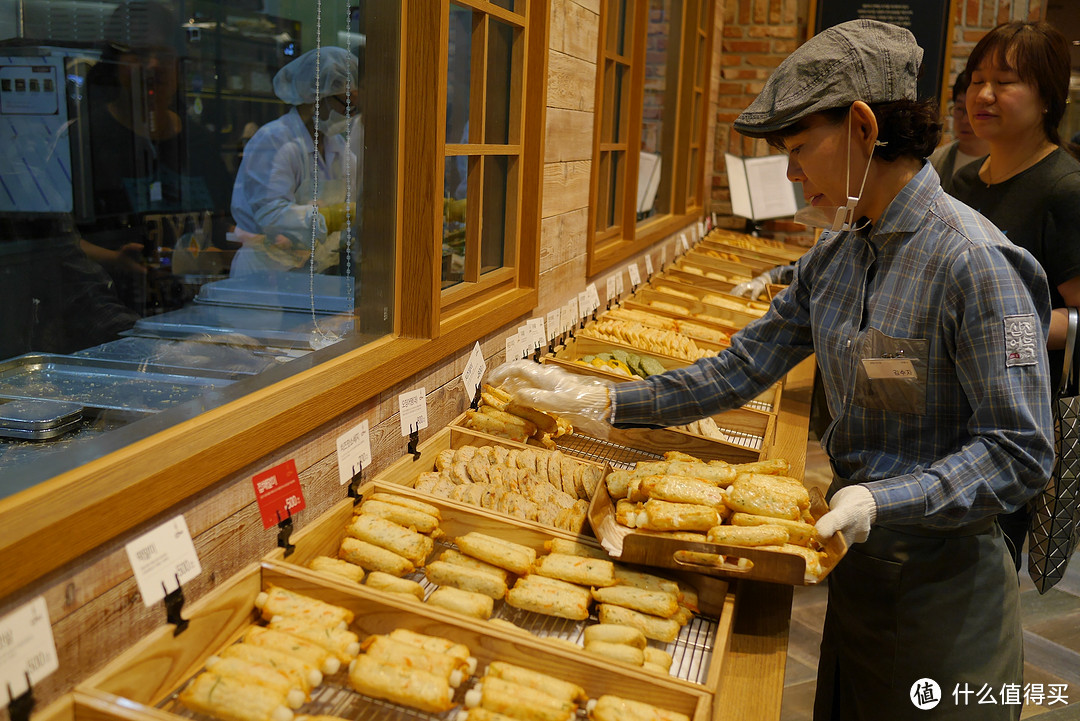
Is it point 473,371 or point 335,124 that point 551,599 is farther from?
point 335,124

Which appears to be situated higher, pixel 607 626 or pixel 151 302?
pixel 151 302

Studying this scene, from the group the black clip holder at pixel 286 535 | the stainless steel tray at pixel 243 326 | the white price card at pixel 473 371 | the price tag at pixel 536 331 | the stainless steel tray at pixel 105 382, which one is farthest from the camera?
the price tag at pixel 536 331

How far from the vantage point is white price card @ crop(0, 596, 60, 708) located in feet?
3.60

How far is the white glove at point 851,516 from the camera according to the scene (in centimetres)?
162

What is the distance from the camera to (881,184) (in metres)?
1.80

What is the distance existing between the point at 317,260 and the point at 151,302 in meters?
1.03

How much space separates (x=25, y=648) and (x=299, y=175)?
2088 mm

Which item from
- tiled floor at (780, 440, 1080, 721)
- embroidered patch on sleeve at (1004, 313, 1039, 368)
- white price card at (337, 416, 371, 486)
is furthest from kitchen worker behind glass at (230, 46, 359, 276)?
tiled floor at (780, 440, 1080, 721)

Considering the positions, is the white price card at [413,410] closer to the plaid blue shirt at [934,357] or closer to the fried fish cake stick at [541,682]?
the fried fish cake stick at [541,682]

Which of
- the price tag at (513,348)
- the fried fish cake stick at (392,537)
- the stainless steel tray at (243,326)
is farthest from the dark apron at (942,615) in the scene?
the stainless steel tray at (243,326)

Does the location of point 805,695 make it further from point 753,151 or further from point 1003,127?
point 753,151

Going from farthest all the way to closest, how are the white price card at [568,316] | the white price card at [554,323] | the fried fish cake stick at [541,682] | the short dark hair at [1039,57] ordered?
the white price card at [568,316], the white price card at [554,323], the short dark hair at [1039,57], the fried fish cake stick at [541,682]

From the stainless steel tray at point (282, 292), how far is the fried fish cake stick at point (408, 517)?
0.62 m

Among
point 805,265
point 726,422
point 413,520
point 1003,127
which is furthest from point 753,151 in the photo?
point 413,520
